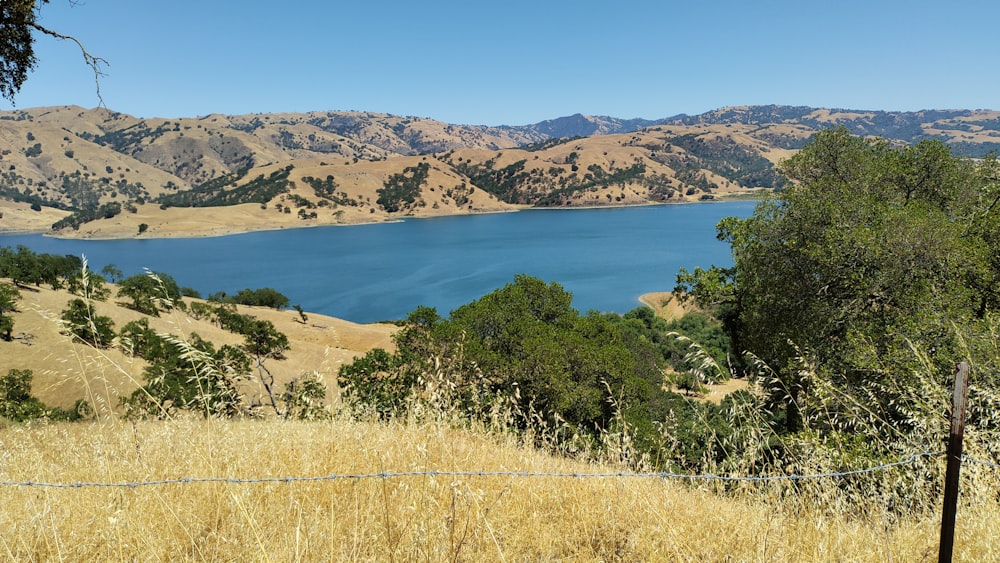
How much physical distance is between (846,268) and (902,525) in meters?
8.07

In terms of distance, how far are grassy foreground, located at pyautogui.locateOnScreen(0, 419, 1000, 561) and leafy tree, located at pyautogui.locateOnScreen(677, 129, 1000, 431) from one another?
12.7 ft

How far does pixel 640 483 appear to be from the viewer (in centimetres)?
372

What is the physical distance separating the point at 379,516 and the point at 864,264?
34.7 feet

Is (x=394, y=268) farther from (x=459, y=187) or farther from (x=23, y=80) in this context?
(x=459, y=187)

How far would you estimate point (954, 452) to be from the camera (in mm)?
2074

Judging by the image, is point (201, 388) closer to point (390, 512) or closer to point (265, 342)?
point (390, 512)

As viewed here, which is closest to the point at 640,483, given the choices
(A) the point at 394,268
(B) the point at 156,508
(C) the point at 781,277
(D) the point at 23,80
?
(B) the point at 156,508

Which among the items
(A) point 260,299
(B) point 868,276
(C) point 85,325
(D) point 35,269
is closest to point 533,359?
(B) point 868,276

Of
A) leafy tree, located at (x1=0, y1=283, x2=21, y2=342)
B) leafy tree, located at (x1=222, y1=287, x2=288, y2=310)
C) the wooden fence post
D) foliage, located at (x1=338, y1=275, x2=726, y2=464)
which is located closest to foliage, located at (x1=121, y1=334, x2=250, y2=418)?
the wooden fence post

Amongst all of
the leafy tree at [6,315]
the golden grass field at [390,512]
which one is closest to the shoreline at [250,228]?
the leafy tree at [6,315]

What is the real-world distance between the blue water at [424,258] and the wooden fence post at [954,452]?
57.5 m

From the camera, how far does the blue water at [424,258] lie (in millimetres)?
68812

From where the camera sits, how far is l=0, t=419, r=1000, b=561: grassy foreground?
8.01 ft

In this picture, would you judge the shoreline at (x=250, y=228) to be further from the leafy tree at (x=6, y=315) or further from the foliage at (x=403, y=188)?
the leafy tree at (x=6, y=315)
